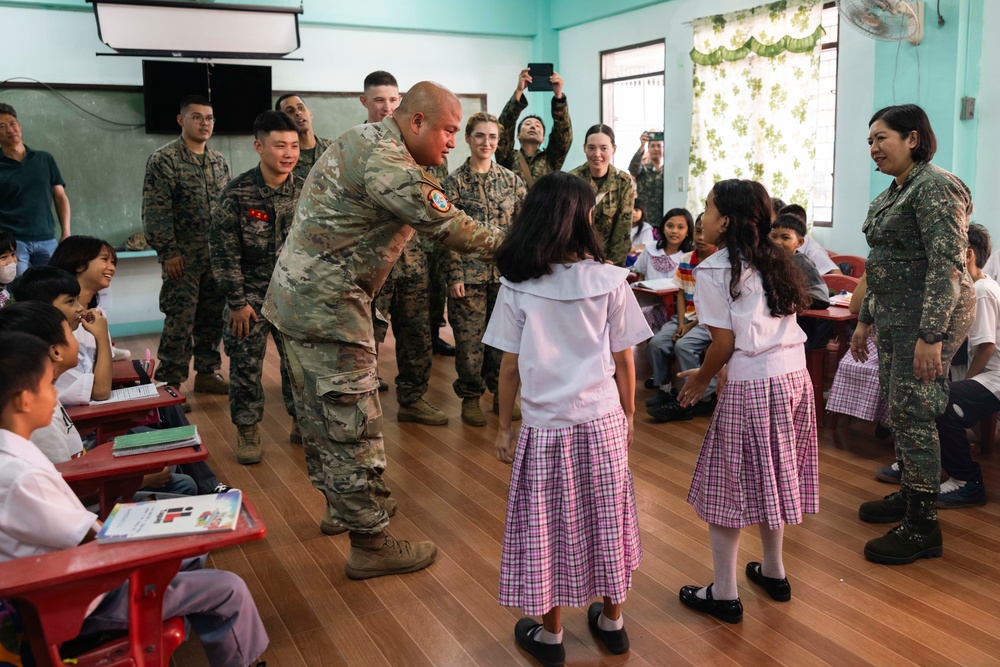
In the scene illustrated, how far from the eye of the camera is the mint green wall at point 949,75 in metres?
5.42

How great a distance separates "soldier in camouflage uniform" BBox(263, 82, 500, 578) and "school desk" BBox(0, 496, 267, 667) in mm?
941

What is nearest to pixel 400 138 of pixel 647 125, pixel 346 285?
pixel 346 285

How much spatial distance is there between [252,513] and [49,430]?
3.16 feet

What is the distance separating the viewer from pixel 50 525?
5.65 ft

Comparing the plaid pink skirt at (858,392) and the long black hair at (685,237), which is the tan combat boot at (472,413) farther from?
the long black hair at (685,237)

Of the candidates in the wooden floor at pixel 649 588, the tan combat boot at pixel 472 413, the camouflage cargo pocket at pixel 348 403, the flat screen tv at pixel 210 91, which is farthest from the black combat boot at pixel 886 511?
the flat screen tv at pixel 210 91

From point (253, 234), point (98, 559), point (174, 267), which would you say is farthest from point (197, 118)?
point (98, 559)

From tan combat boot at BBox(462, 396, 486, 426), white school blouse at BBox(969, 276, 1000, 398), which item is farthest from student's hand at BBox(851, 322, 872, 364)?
tan combat boot at BBox(462, 396, 486, 426)

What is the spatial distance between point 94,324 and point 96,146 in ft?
16.3

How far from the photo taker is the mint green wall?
5.42 m

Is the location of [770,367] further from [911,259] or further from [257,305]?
[257,305]

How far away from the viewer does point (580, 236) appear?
222 centimetres

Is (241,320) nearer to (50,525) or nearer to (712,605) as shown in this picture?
(50,525)

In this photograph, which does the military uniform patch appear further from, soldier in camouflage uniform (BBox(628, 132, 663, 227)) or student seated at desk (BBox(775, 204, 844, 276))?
soldier in camouflage uniform (BBox(628, 132, 663, 227))
